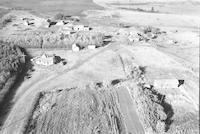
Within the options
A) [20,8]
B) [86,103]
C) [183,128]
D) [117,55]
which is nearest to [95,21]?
[117,55]

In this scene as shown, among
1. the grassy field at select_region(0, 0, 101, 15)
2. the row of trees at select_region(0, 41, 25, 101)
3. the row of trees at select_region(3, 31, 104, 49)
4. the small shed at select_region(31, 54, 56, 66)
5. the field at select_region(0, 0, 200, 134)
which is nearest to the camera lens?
the field at select_region(0, 0, 200, 134)

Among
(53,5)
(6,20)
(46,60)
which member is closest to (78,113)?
(46,60)

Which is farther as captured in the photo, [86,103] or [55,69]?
[55,69]

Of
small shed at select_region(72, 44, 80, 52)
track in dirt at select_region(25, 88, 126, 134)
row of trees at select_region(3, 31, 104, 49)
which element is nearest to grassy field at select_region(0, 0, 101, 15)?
Answer: row of trees at select_region(3, 31, 104, 49)

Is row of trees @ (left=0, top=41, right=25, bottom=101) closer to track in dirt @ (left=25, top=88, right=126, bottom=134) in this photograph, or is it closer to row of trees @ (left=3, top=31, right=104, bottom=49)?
row of trees @ (left=3, top=31, right=104, bottom=49)

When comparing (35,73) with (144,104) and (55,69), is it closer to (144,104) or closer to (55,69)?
(55,69)
